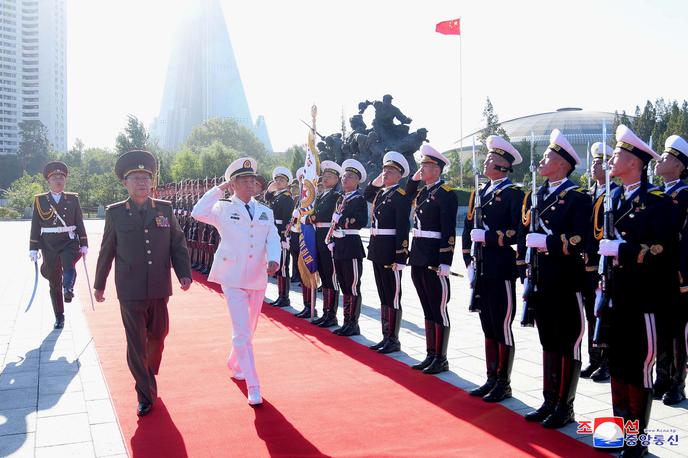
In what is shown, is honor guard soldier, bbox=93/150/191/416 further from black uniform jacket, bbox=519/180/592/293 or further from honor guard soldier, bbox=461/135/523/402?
black uniform jacket, bbox=519/180/592/293

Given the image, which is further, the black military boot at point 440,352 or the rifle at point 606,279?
the black military boot at point 440,352

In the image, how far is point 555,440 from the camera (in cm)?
416

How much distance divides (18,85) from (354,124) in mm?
107983

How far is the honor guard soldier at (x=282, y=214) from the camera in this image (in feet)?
32.0

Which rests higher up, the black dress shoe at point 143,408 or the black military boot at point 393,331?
the black military boot at point 393,331

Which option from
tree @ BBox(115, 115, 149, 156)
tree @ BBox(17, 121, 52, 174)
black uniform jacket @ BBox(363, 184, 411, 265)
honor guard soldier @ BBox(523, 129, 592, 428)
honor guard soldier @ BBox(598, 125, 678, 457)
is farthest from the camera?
tree @ BBox(17, 121, 52, 174)

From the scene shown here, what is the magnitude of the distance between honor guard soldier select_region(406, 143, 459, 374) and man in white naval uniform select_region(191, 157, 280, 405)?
58.8 inches

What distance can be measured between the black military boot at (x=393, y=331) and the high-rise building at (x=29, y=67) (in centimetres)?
12020

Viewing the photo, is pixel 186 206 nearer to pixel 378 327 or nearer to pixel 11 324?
pixel 11 324

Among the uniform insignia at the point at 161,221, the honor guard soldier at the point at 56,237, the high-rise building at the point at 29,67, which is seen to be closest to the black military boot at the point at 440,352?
the uniform insignia at the point at 161,221

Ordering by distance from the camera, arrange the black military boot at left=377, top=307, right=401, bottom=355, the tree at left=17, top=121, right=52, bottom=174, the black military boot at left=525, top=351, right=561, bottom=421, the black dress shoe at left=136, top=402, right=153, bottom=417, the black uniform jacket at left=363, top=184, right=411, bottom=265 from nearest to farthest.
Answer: the black military boot at left=525, top=351, right=561, bottom=421
the black dress shoe at left=136, top=402, right=153, bottom=417
the black uniform jacket at left=363, top=184, right=411, bottom=265
the black military boot at left=377, top=307, right=401, bottom=355
the tree at left=17, top=121, right=52, bottom=174

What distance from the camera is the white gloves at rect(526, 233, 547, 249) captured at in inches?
174

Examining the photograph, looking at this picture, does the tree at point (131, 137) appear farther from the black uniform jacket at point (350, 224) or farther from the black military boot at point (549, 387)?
the black military boot at point (549, 387)

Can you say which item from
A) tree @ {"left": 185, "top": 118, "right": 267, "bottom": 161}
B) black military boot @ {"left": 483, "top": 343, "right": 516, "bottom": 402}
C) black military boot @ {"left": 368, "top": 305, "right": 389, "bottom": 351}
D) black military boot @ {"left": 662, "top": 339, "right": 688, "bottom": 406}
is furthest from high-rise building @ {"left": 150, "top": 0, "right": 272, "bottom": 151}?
black military boot @ {"left": 662, "top": 339, "right": 688, "bottom": 406}
